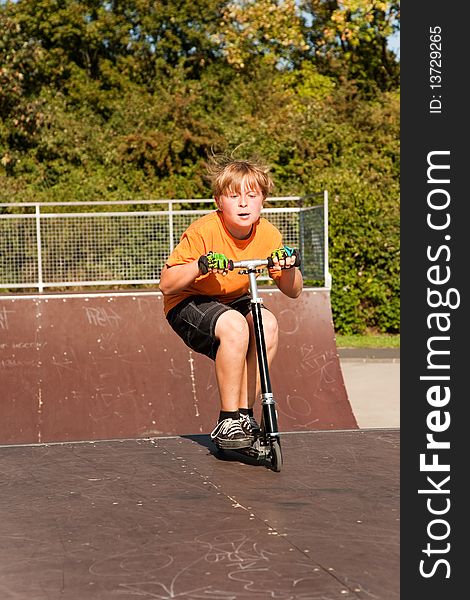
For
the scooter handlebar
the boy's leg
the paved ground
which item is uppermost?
the scooter handlebar

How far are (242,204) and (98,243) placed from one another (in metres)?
8.35

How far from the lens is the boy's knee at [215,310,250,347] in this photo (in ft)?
15.1

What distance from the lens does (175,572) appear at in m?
2.87

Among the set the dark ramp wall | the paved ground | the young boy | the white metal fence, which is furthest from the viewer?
the white metal fence

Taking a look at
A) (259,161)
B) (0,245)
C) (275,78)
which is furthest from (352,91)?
(259,161)

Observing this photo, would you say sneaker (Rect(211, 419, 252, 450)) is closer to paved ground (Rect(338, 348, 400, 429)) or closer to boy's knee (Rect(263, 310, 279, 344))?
boy's knee (Rect(263, 310, 279, 344))

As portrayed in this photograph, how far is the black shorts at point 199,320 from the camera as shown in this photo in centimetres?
468

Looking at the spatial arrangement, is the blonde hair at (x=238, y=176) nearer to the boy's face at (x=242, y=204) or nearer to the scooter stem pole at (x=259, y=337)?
the boy's face at (x=242, y=204)

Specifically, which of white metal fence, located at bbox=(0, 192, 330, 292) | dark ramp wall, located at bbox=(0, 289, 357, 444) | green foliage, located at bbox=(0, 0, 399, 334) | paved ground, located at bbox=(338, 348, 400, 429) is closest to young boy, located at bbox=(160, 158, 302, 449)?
dark ramp wall, located at bbox=(0, 289, 357, 444)

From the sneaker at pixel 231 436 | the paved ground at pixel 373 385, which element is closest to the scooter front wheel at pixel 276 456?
the sneaker at pixel 231 436

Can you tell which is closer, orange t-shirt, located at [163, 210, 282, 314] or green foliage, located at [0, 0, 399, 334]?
orange t-shirt, located at [163, 210, 282, 314]

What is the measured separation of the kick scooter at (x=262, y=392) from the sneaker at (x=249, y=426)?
41 mm

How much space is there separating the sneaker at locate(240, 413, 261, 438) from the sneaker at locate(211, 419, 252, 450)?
0.03m

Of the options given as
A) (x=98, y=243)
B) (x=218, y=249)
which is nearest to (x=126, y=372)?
(x=98, y=243)
